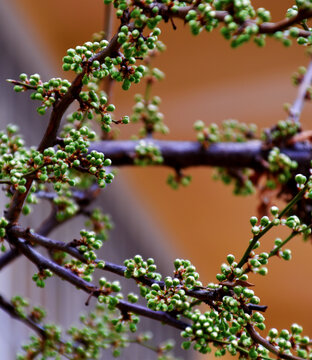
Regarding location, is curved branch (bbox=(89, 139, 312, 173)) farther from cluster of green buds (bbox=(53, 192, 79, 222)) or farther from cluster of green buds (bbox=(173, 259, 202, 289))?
cluster of green buds (bbox=(173, 259, 202, 289))

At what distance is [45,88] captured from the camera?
1.59 ft

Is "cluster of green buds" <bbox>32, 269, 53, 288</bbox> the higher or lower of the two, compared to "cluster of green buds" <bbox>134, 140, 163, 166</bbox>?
lower

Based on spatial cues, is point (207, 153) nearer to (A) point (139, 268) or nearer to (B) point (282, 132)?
(B) point (282, 132)

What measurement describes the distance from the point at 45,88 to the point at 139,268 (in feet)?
0.60

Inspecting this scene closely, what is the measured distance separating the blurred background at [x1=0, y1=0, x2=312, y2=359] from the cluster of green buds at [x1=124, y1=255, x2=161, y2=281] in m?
1.32

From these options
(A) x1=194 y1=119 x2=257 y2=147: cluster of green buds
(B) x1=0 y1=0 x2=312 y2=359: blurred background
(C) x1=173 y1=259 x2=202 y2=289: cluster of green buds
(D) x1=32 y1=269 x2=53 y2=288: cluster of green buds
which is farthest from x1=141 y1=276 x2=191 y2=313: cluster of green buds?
(B) x1=0 y1=0 x2=312 y2=359: blurred background

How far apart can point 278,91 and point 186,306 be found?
2027mm

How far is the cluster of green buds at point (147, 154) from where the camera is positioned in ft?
2.72

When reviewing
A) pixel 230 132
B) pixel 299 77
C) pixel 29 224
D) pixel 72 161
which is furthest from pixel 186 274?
pixel 29 224

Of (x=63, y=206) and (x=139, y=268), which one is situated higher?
(x=63, y=206)

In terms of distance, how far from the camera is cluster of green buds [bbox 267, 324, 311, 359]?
475 millimetres

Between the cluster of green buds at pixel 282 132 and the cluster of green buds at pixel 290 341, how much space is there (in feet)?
1.37

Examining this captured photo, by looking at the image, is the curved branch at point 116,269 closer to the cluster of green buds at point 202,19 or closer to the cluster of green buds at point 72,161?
the cluster of green buds at point 72,161

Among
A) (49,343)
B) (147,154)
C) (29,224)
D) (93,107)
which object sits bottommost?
(49,343)
